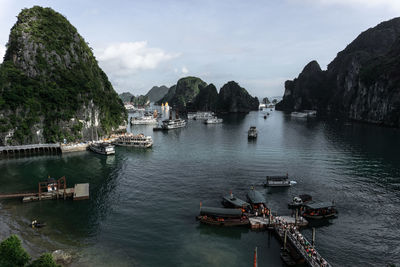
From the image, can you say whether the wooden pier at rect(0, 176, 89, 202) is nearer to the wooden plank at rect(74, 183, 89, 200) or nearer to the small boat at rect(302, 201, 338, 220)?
the wooden plank at rect(74, 183, 89, 200)

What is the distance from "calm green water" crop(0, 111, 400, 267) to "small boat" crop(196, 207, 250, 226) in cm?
136

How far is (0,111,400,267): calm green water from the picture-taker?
39.1 meters

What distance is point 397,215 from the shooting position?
5019cm

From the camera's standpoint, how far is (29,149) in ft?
325

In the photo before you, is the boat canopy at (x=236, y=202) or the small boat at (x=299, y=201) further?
the small boat at (x=299, y=201)

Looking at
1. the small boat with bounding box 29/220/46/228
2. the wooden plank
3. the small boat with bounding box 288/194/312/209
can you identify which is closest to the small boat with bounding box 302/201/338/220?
the small boat with bounding box 288/194/312/209

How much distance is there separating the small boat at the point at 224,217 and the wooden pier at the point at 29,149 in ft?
260

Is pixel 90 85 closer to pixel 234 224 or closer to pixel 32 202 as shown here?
pixel 32 202

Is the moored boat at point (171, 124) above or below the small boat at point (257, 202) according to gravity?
above

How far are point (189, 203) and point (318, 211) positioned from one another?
25673 mm

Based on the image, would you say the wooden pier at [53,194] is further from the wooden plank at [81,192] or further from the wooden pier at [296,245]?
the wooden pier at [296,245]

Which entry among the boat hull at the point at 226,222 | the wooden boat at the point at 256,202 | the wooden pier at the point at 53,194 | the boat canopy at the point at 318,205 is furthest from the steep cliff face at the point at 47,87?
the boat canopy at the point at 318,205

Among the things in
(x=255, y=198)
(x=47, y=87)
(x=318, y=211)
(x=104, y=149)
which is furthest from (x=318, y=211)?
(x=47, y=87)

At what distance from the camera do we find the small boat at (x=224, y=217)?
153 ft
